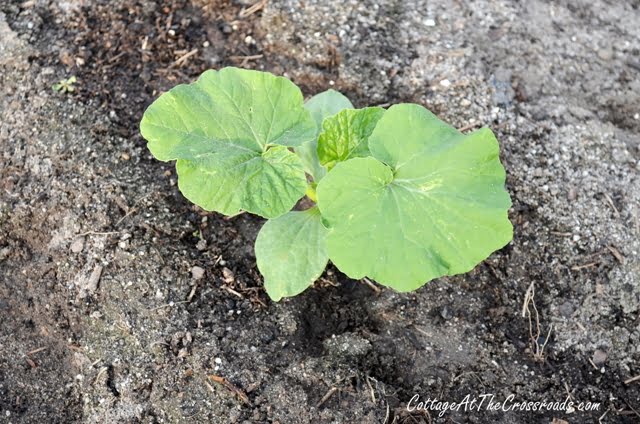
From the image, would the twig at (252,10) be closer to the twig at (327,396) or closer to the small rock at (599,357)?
the twig at (327,396)

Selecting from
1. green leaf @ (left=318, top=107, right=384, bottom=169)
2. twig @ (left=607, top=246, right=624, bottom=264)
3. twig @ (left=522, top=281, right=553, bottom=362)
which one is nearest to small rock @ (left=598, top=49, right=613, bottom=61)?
twig @ (left=607, top=246, right=624, bottom=264)

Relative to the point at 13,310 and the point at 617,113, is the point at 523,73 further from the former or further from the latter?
the point at 13,310

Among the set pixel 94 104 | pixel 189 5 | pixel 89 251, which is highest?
pixel 189 5

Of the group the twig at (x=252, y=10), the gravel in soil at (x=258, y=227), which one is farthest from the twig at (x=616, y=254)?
the twig at (x=252, y=10)

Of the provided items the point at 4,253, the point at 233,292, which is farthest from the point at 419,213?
the point at 4,253

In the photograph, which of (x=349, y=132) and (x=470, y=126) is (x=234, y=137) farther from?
(x=470, y=126)

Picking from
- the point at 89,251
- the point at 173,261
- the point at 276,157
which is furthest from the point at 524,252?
the point at 89,251
